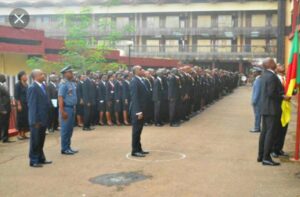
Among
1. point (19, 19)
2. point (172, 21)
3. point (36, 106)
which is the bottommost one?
point (36, 106)

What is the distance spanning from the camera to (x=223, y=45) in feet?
203

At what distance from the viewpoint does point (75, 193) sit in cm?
723

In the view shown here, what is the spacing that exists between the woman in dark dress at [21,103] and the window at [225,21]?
53.1 m

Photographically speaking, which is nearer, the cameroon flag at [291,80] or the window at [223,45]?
the cameroon flag at [291,80]

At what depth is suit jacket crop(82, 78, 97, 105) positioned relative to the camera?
15.5 meters

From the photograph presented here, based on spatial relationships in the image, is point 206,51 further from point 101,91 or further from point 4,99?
point 4,99

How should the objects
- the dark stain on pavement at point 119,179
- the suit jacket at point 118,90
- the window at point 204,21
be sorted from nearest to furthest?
the dark stain on pavement at point 119,179
the suit jacket at point 118,90
the window at point 204,21

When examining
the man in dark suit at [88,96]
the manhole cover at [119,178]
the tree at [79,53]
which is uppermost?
the tree at [79,53]

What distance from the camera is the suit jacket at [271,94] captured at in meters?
Answer: 9.16

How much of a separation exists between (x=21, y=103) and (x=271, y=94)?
6740mm

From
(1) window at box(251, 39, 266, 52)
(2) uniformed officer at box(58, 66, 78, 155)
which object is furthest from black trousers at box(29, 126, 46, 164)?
(1) window at box(251, 39, 266, 52)

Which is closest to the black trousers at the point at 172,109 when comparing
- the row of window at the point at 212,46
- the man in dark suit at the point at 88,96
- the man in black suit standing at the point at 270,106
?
the man in dark suit at the point at 88,96

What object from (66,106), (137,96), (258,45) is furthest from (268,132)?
(258,45)

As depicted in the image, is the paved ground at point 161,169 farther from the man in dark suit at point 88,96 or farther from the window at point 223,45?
the window at point 223,45
